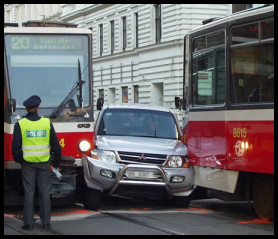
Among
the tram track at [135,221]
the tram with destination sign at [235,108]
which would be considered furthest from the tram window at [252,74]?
the tram track at [135,221]

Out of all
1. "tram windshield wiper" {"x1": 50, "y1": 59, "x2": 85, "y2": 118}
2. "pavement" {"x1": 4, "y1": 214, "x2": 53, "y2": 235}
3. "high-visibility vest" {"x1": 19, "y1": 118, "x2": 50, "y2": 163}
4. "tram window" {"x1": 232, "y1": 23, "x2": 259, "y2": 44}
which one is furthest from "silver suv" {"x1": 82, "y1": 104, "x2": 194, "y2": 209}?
"tram window" {"x1": 232, "y1": 23, "x2": 259, "y2": 44}

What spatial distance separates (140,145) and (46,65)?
84.9 inches

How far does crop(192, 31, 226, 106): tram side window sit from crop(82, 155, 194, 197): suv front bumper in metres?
1.44

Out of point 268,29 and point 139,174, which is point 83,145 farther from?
point 268,29

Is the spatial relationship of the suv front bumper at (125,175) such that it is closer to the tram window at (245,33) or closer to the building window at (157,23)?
the tram window at (245,33)

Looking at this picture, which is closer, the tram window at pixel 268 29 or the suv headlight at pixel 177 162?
the tram window at pixel 268 29

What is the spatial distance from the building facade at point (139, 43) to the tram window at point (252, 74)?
27647mm

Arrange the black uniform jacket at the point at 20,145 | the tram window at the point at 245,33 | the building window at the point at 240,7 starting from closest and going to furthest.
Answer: the black uniform jacket at the point at 20,145 < the tram window at the point at 245,33 < the building window at the point at 240,7

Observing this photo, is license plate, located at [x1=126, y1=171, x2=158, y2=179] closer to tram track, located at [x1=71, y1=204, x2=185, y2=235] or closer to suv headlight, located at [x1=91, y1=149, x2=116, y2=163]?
suv headlight, located at [x1=91, y1=149, x2=116, y2=163]

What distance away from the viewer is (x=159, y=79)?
139 ft

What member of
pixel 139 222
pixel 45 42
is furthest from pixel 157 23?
pixel 139 222

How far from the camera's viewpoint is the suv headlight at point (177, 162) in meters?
13.1

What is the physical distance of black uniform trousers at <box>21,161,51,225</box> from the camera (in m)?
10.7

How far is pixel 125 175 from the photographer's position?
12.7 m
